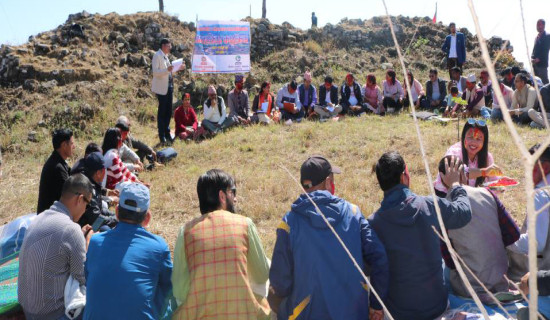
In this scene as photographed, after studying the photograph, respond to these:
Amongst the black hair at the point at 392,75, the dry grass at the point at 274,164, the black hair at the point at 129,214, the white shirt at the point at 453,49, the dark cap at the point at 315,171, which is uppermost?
the white shirt at the point at 453,49

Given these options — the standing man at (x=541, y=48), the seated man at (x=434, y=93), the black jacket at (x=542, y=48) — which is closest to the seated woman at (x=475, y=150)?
the seated man at (x=434, y=93)

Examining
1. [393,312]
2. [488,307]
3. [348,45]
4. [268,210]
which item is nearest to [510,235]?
[488,307]

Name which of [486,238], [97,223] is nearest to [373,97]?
[97,223]

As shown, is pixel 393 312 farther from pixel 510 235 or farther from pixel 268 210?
pixel 268 210

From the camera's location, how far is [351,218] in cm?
264

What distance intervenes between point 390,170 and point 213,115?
7174 mm

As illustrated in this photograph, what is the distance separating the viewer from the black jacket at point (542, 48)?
10.8 meters

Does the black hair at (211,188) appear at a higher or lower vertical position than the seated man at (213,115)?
higher

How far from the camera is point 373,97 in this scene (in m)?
10.8

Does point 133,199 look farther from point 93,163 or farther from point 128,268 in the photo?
point 93,163

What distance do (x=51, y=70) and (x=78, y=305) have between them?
1188 centimetres

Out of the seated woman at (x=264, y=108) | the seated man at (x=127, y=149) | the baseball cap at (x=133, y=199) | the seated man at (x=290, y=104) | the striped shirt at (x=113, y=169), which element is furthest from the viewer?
the seated man at (x=290, y=104)

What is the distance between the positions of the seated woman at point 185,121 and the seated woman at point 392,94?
13.6 ft

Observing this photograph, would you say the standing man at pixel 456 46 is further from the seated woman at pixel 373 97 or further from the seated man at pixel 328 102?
the seated man at pixel 328 102
